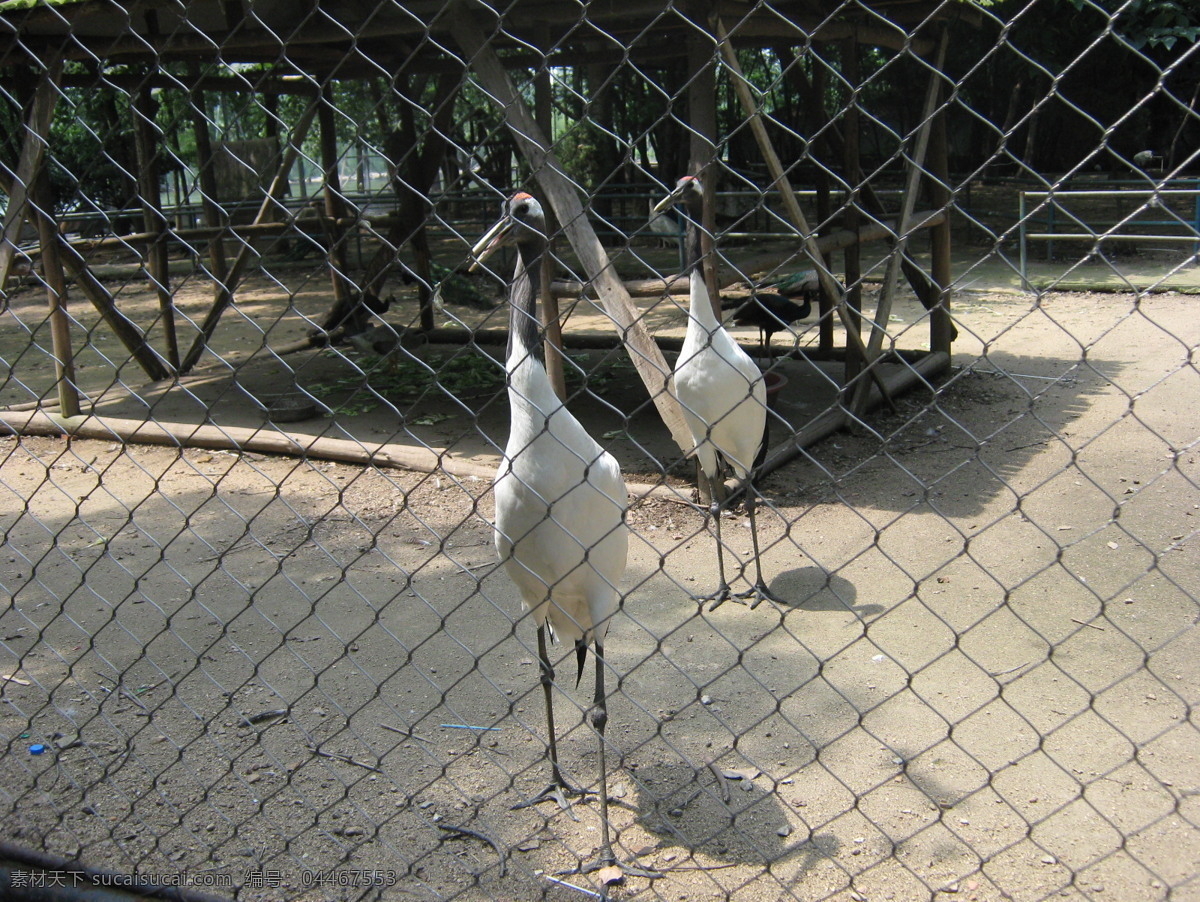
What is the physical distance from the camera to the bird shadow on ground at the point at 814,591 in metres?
4.01

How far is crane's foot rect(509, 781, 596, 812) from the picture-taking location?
2.87m

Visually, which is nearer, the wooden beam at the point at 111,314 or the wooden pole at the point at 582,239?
the wooden pole at the point at 582,239

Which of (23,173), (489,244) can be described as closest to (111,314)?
(23,173)

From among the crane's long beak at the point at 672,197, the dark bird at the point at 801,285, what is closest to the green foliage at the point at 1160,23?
the dark bird at the point at 801,285

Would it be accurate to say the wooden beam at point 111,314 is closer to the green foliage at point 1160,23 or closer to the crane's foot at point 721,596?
the crane's foot at point 721,596

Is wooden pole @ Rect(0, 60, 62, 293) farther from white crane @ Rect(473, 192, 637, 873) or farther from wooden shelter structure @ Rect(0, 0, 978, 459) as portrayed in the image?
white crane @ Rect(473, 192, 637, 873)

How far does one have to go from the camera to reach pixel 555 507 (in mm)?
2682

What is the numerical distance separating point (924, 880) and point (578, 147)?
15.6 metres

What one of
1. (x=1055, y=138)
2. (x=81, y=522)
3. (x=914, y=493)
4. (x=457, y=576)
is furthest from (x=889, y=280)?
(x=1055, y=138)

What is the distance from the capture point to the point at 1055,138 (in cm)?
1752

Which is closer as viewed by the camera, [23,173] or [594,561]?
[594,561]

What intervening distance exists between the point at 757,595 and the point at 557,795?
1.51 meters

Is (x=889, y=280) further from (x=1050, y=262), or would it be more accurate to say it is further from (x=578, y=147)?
(x=578, y=147)

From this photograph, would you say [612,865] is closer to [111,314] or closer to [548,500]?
[548,500]
